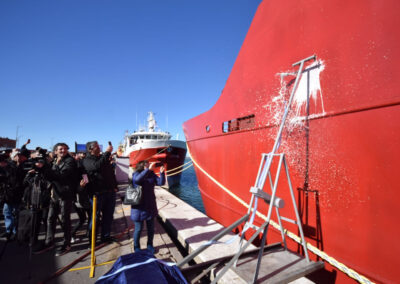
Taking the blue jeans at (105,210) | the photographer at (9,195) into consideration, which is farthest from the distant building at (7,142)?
the blue jeans at (105,210)

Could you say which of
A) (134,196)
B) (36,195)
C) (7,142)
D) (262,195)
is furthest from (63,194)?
(7,142)

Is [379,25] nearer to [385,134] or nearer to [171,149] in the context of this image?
[385,134]

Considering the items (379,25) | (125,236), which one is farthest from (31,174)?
(379,25)

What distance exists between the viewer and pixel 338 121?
2.33m

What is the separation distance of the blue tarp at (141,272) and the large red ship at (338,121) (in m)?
1.81

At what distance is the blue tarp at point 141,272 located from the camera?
1.34 meters

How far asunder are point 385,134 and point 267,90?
1741mm

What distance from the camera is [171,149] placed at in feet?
49.4

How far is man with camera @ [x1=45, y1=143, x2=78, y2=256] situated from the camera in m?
3.37

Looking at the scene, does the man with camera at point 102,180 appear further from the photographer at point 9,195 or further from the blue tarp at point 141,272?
the blue tarp at point 141,272

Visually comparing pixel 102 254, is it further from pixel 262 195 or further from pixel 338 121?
pixel 338 121

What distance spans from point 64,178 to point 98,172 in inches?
21.0

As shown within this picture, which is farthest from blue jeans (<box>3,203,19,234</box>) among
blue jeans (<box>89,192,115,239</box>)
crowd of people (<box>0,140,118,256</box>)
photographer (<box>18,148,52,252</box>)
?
blue jeans (<box>89,192,115,239</box>)

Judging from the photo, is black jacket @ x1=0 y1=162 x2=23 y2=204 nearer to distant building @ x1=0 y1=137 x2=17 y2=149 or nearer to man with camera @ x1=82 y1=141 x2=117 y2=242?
man with camera @ x1=82 y1=141 x2=117 y2=242
